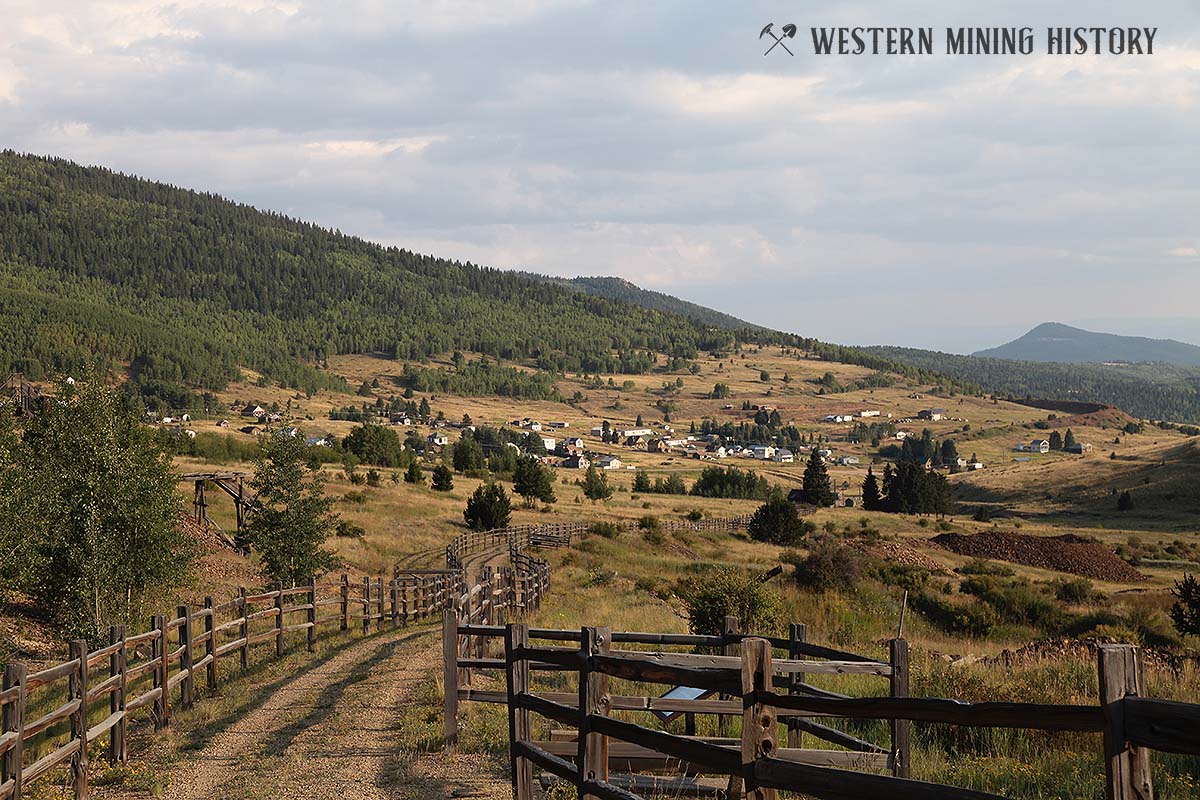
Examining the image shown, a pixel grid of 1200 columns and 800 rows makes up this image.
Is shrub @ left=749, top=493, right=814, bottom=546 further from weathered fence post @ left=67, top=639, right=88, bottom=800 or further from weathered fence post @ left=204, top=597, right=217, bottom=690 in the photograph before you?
weathered fence post @ left=67, top=639, right=88, bottom=800

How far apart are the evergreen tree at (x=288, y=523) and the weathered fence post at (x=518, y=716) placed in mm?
25551

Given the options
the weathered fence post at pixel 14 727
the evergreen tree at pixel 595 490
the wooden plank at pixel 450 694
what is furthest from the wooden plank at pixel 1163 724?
the evergreen tree at pixel 595 490

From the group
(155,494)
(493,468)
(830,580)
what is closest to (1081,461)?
(493,468)

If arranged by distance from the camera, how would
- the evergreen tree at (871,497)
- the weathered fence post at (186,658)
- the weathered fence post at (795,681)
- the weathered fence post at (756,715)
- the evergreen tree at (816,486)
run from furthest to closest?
the evergreen tree at (871,497) < the evergreen tree at (816,486) < the weathered fence post at (186,658) < the weathered fence post at (795,681) < the weathered fence post at (756,715)

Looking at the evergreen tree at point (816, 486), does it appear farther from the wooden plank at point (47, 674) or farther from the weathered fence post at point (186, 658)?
the wooden plank at point (47, 674)

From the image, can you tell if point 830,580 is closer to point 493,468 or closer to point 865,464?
point 493,468

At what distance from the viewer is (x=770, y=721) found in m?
5.26

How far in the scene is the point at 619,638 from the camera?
29.3ft

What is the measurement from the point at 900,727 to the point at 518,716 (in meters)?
3.28

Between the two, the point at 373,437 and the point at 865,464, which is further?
the point at 865,464

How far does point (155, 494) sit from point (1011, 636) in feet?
77.2

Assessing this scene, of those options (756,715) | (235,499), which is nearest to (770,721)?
(756,715)

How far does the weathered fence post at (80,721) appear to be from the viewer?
10.2 m

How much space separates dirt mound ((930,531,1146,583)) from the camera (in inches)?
1845
